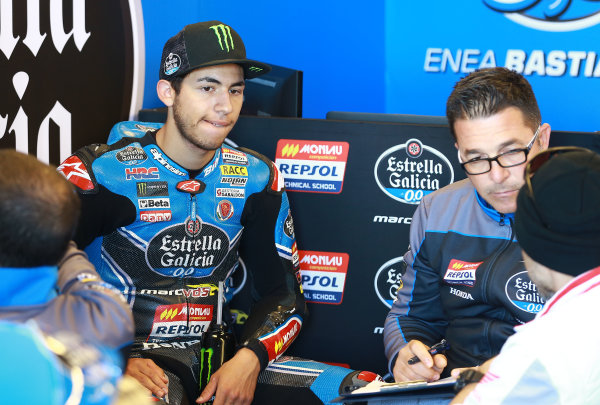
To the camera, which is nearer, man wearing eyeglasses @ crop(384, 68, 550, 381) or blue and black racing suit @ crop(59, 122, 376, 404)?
man wearing eyeglasses @ crop(384, 68, 550, 381)

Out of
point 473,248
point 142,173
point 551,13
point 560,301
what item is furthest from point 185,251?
point 551,13

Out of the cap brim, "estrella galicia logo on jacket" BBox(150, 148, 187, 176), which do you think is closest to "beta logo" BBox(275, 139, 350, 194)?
the cap brim

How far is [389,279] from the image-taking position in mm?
2580

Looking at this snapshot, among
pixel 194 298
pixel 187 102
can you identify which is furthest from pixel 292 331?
pixel 187 102

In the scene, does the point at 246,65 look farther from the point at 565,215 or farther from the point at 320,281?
the point at 565,215

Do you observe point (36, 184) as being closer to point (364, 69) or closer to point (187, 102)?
point (187, 102)

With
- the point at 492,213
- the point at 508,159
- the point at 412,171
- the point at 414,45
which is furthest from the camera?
the point at 414,45

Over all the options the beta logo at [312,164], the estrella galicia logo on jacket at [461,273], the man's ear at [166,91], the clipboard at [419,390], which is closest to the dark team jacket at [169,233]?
the man's ear at [166,91]

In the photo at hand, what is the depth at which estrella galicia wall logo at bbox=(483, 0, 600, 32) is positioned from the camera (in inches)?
136

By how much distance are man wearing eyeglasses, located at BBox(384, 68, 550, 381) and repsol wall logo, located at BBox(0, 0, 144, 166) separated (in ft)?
4.29

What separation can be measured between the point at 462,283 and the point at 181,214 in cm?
87

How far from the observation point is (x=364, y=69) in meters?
3.83

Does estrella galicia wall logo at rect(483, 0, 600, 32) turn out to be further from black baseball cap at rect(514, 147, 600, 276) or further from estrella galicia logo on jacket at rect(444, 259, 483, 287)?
black baseball cap at rect(514, 147, 600, 276)

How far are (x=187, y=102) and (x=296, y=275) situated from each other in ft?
2.23
